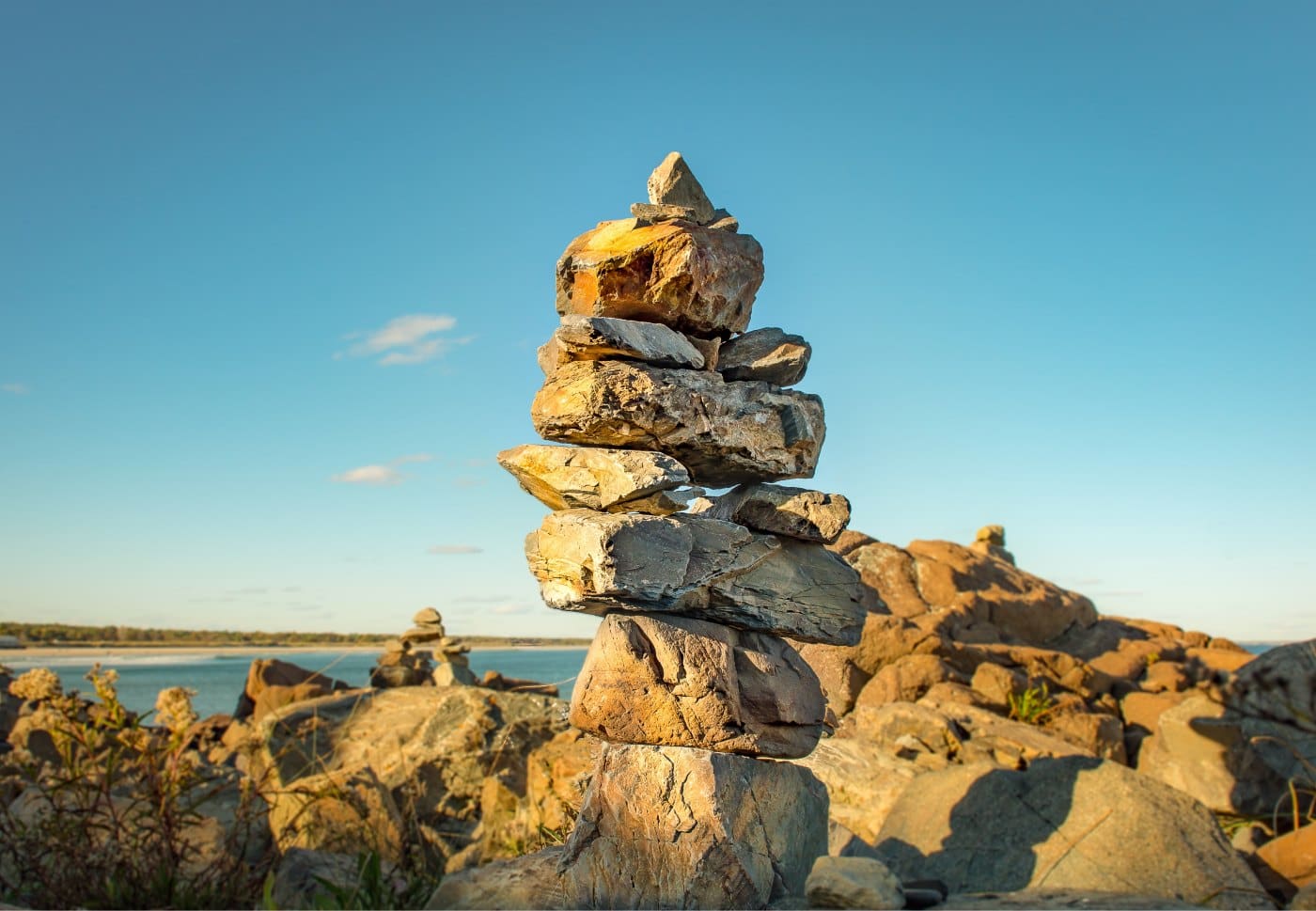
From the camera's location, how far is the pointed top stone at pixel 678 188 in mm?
6508

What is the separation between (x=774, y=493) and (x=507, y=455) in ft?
5.69

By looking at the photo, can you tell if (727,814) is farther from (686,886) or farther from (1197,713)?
(1197,713)

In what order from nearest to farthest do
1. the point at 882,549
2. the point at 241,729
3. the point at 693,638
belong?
the point at 693,638, the point at 882,549, the point at 241,729

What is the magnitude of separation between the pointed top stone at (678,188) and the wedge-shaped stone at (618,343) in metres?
0.91

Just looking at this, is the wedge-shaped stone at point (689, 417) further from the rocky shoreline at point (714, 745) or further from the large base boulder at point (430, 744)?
the large base boulder at point (430, 744)

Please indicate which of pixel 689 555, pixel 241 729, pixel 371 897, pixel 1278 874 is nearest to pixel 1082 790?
pixel 1278 874

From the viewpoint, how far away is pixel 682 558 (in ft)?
18.6

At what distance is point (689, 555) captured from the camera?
18.8ft

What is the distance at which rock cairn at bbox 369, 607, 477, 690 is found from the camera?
1692cm

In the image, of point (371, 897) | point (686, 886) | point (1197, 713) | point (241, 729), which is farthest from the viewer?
point (241, 729)

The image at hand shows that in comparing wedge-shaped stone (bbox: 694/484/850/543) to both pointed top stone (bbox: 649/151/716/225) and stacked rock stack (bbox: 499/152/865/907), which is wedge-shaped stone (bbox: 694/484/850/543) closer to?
stacked rock stack (bbox: 499/152/865/907)

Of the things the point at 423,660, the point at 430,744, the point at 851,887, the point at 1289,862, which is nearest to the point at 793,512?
the point at 851,887

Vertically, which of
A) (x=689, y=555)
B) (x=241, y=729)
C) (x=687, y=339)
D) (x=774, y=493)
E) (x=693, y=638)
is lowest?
(x=241, y=729)

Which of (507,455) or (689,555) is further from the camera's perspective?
(507,455)
